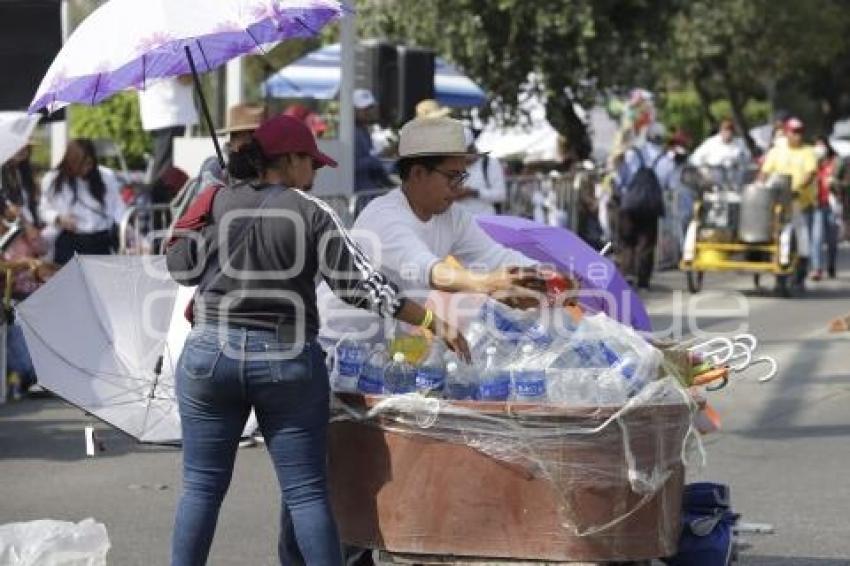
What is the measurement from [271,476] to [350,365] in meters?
3.33

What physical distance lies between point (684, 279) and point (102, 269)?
1284 centimetres

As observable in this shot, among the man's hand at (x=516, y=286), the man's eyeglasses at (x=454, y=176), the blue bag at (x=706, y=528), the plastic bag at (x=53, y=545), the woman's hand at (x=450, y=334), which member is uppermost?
the man's eyeglasses at (x=454, y=176)

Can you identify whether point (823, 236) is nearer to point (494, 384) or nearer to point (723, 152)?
point (723, 152)

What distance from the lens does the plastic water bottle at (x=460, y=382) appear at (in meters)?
6.11

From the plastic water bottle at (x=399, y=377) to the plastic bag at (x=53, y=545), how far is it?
4.03 ft

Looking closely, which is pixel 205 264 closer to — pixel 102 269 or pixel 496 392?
pixel 496 392

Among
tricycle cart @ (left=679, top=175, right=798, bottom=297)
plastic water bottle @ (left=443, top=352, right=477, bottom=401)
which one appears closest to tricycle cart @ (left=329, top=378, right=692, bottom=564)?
plastic water bottle @ (left=443, top=352, right=477, bottom=401)

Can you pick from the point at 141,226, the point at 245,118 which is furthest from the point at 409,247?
the point at 141,226

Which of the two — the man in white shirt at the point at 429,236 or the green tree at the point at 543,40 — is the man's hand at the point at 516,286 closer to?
the man in white shirt at the point at 429,236

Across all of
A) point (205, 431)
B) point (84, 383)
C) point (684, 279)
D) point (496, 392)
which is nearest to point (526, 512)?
point (496, 392)

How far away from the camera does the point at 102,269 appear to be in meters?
8.93

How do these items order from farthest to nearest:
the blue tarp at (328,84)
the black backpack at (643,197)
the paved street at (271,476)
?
Answer: the blue tarp at (328,84) < the black backpack at (643,197) < the paved street at (271,476)

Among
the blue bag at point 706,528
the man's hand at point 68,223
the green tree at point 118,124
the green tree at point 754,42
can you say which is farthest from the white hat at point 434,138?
the green tree at point 754,42

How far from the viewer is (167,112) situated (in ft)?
52.2
